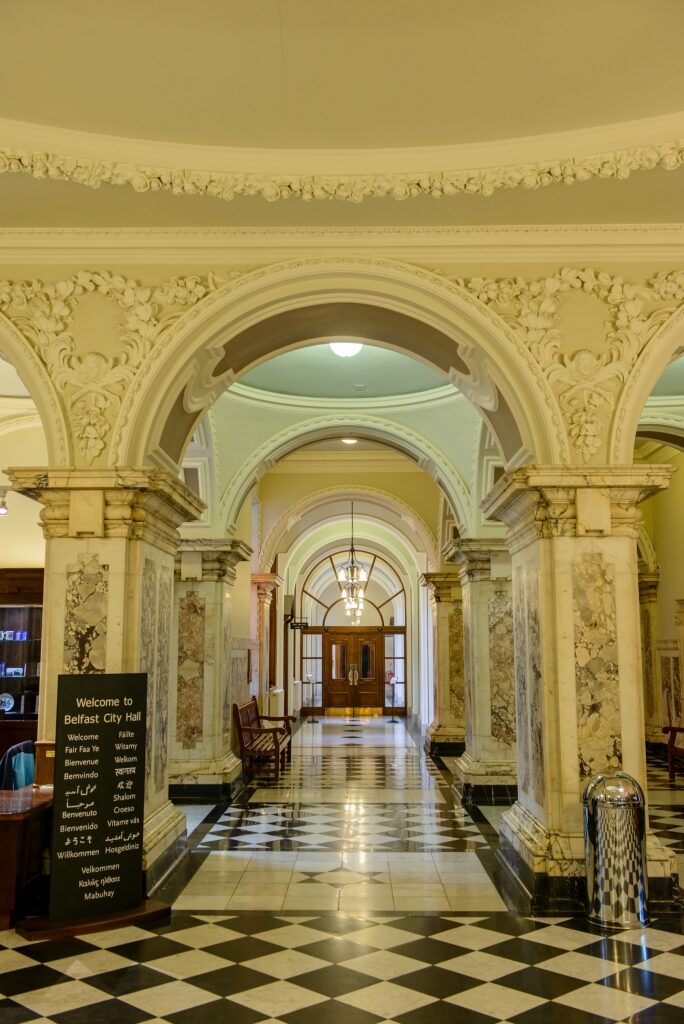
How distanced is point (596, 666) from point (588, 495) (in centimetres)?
112

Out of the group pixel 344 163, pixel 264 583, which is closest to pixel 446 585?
pixel 264 583

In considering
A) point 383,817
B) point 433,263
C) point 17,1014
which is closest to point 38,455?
point 383,817

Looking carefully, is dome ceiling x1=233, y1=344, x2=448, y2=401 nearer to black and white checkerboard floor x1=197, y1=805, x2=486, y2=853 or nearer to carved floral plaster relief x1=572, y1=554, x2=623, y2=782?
carved floral plaster relief x1=572, y1=554, x2=623, y2=782

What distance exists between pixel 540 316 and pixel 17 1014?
5.08 meters

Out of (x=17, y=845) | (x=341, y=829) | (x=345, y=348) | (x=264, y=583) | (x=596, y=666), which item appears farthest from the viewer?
(x=264, y=583)

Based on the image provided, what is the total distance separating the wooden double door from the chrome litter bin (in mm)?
22452

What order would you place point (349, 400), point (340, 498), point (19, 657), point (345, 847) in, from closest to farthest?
point (345, 847) < point (349, 400) < point (19, 657) < point (340, 498)

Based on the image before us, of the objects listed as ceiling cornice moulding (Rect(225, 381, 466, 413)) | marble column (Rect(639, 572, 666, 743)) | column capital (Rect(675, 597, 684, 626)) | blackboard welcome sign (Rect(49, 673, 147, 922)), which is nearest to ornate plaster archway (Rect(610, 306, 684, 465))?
blackboard welcome sign (Rect(49, 673, 147, 922))

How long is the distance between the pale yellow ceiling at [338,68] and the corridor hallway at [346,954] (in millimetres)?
4731

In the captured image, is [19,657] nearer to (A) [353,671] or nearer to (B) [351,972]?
(B) [351,972]

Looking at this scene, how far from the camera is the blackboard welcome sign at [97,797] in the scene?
520 cm

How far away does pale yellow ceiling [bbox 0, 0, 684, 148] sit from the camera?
4.53m

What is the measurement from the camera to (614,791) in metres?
5.41

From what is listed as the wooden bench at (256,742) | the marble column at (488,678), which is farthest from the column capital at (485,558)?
the wooden bench at (256,742)
